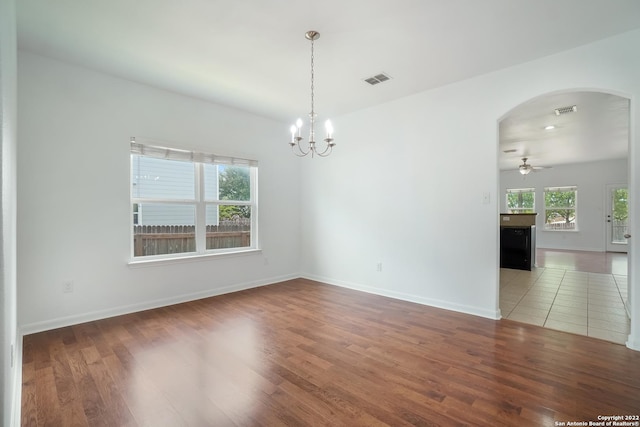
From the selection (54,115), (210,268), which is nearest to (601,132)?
(210,268)

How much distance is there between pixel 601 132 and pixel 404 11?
224 inches

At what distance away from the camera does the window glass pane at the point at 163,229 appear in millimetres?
3707

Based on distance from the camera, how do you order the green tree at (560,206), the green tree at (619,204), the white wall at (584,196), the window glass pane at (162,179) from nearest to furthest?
the window glass pane at (162,179), the green tree at (619,204), the white wall at (584,196), the green tree at (560,206)

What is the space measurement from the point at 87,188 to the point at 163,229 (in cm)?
95

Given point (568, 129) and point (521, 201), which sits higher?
point (568, 129)

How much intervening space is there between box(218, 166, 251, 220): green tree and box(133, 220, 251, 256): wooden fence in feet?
0.47

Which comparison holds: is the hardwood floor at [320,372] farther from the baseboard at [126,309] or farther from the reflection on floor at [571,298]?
the reflection on floor at [571,298]

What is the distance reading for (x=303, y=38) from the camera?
266cm

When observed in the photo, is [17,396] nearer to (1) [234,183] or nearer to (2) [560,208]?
(1) [234,183]

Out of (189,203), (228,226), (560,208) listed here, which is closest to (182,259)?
(189,203)

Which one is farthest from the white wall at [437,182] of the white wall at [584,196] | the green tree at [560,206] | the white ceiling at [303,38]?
the green tree at [560,206]

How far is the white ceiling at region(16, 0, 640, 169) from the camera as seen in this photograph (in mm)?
2279

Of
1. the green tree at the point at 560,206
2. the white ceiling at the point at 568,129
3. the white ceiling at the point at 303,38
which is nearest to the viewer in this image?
the white ceiling at the point at 303,38

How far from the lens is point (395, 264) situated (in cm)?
416
